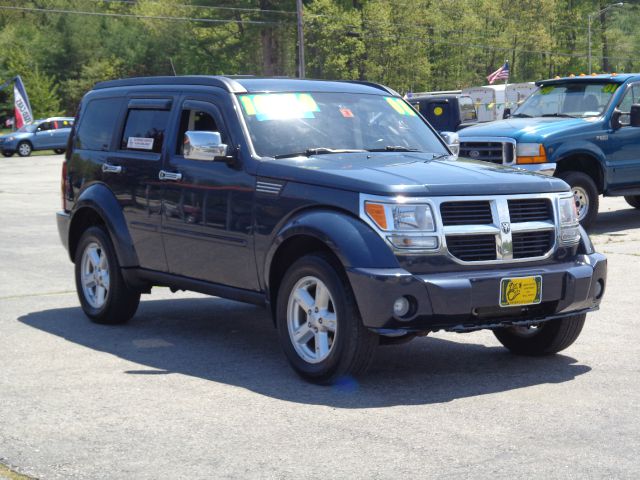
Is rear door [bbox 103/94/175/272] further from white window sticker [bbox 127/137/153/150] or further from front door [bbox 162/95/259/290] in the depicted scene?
front door [bbox 162/95/259/290]

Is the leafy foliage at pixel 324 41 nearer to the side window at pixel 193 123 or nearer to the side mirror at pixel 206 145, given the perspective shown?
the side window at pixel 193 123

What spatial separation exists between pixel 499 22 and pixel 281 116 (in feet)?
294

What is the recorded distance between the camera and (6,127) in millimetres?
83500

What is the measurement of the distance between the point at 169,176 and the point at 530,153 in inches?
298

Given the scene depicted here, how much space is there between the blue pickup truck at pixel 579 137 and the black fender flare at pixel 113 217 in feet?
23.0

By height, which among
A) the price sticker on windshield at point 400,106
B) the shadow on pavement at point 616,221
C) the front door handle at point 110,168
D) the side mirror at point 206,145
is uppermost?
the price sticker on windshield at point 400,106

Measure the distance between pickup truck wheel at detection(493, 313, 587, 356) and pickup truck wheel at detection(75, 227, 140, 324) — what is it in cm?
290

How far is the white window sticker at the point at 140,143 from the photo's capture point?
826 centimetres

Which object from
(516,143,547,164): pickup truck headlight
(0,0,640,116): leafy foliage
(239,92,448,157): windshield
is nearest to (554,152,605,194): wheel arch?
(516,143,547,164): pickup truck headlight

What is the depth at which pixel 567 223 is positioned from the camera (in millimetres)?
6945

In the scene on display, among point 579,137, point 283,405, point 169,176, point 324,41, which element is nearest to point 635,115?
point 579,137

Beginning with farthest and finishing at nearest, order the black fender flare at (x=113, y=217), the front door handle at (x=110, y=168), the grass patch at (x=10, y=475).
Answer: the front door handle at (x=110, y=168) → the black fender flare at (x=113, y=217) → the grass patch at (x=10, y=475)

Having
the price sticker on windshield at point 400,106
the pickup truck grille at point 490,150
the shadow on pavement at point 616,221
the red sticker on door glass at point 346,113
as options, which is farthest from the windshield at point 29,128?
the red sticker on door glass at point 346,113

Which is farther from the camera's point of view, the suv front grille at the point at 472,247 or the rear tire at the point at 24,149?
the rear tire at the point at 24,149
